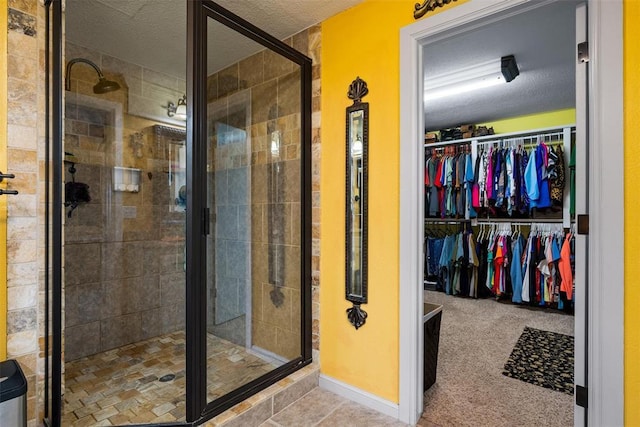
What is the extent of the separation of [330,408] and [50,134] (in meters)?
2.19

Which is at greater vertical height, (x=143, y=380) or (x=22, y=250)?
(x=22, y=250)

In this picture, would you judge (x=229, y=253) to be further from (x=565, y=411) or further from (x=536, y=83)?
(x=536, y=83)

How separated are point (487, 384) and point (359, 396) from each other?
0.93 metres

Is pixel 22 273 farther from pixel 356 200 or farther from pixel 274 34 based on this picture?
pixel 274 34

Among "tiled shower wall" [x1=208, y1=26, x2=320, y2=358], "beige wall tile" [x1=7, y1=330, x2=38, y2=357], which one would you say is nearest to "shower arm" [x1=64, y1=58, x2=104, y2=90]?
"tiled shower wall" [x1=208, y1=26, x2=320, y2=358]

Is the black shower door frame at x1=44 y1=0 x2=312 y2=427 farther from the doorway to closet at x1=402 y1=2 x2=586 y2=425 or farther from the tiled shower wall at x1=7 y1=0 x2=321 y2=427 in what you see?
the doorway to closet at x1=402 y1=2 x2=586 y2=425

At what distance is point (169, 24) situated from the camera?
200 centimetres

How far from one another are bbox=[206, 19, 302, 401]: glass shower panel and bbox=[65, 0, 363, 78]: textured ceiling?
9.2 inches

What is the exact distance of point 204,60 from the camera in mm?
1597

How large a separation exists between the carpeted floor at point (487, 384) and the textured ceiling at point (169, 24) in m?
2.42

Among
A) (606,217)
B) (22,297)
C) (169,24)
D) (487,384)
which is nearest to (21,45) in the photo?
(169,24)

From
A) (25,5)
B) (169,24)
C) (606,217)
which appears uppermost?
(169,24)

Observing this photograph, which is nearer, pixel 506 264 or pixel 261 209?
pixel 261 209

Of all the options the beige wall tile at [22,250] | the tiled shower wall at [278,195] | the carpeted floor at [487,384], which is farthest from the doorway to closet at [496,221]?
the beige wall tile at [22,250]
